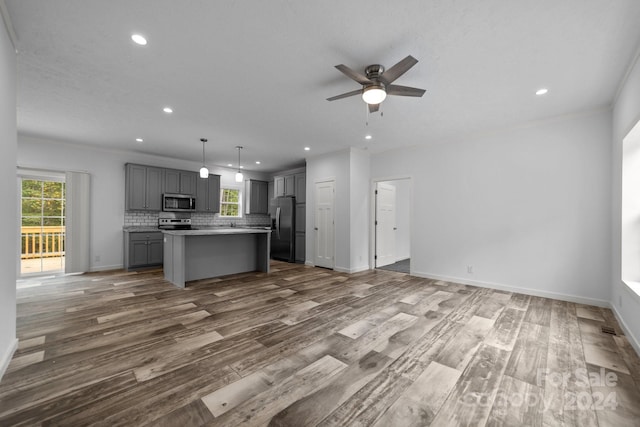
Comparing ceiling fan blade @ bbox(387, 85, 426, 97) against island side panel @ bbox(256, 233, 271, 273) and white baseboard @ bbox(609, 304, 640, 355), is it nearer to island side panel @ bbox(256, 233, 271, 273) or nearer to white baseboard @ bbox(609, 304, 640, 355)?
white baseboard @ bbox(609, 304, 640, 355)

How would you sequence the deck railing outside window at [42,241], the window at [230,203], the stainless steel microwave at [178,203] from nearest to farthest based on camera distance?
1. the deck railing outside window at [42,241]
2. the stainless steel microwave at [178,203]
3. the window at [230,203]

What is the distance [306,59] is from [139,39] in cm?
144

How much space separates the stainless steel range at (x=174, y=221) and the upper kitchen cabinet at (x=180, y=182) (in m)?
0.62

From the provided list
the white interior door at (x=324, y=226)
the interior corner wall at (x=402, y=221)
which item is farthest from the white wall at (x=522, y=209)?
the interior corner wall at (x=402, y=221)

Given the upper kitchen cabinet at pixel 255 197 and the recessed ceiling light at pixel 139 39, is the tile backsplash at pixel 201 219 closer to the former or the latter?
the upper kitchen cabinet at pixel 255 197

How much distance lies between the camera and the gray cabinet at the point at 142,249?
5812 millimetres

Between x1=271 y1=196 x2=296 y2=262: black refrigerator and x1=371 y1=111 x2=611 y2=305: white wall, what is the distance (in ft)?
10.2

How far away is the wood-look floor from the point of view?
1638mm

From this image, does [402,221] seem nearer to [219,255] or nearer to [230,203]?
[219,255]

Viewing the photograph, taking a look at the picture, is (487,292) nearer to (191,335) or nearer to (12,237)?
(191,335)

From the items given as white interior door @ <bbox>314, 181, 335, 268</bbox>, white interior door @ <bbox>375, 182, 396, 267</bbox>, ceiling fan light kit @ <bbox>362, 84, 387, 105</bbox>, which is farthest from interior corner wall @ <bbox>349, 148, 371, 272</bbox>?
ceiling fan light kit @ <bbox>362, 84, 387, 105</bbox>

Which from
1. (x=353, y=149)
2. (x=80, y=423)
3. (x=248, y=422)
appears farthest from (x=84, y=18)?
(x=353, y=149)

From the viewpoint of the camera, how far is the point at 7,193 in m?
2.13

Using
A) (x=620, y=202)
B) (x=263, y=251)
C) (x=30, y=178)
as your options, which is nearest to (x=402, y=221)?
(x=263, y=251)
